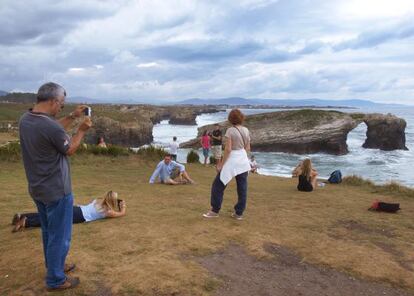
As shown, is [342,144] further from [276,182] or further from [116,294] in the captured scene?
[116,294]

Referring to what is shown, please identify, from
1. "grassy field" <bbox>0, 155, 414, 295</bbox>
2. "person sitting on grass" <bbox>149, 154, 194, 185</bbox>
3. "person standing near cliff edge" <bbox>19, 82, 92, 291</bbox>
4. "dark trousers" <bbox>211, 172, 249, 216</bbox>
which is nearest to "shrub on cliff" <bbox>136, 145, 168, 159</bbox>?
"person sitting on grass" <bbox>149, 154, 194, 185</bbox>

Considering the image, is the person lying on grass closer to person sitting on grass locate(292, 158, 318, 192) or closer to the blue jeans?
the blue jeans

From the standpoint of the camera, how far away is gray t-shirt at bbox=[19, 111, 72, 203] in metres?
3.92

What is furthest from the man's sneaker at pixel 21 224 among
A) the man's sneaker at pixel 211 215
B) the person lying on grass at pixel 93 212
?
the man's sneaker at pixel 211 215

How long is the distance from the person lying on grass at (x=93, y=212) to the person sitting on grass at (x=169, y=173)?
5046mm

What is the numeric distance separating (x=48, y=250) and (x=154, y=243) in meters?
2.21

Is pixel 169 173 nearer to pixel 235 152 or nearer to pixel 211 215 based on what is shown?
pixel 211 215

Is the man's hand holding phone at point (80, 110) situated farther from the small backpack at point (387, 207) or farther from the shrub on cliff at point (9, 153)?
the shrub on cliff at point (9, 153)

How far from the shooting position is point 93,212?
7676 mm

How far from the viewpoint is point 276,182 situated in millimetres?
15602

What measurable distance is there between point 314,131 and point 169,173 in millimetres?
32503

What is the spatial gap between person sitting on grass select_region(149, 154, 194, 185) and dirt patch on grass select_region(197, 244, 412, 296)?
7.20 m

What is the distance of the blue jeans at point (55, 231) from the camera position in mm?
4211

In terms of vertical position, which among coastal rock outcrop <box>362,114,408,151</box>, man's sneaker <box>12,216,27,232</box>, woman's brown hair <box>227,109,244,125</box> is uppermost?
woman's brown hair <box>227,109,244,125</box>
